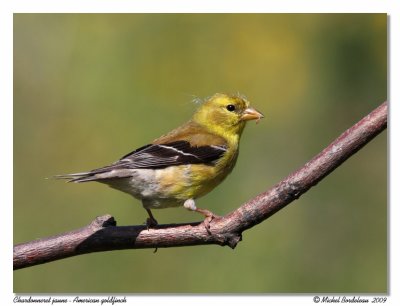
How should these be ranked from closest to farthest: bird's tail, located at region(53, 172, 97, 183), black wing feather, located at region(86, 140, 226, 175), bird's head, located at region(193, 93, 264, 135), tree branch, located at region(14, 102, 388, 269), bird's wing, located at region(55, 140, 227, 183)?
tree branch, located at region(14, 102, 388, 269) → bird's tail, located at region(53, 172, 97, 183) → bird's wing, located at region(55, 140, 227, 183) → black wing feather, located at region(86, 140, 226, 175) → bird's head, located at region(193, 93, 264, 135)

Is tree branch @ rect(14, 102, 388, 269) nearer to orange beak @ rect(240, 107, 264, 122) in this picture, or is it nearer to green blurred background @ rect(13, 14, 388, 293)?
green blurred background @ rect(13, 14, 388, 293)

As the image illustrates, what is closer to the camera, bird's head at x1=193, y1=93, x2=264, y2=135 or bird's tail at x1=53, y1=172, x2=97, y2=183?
bird's tail at x1=53, y1=172, x2=97, y2=183

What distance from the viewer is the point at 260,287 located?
217 inches

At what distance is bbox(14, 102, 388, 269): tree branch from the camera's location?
11.7 feet

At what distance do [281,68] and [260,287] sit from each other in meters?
3.05

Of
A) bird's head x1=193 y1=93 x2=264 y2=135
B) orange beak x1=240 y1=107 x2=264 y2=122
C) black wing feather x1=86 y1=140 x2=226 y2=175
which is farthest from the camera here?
bird's head x1=193 y1=93 x2=264 y2=135

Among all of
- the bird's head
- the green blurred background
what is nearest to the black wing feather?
the bird's head

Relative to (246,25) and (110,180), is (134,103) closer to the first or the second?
(246,25)

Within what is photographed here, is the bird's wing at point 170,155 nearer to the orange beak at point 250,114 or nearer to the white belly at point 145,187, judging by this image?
the white belly at point 145,187

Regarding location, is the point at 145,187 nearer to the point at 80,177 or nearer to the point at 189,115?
the point at 80,177

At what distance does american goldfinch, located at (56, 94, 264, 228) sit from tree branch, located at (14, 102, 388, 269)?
0.40m

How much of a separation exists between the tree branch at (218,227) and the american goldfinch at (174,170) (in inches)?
15.8

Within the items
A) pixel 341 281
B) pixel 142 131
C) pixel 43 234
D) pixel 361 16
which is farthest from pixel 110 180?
pixel 361 16

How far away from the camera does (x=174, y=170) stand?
4.93 m
